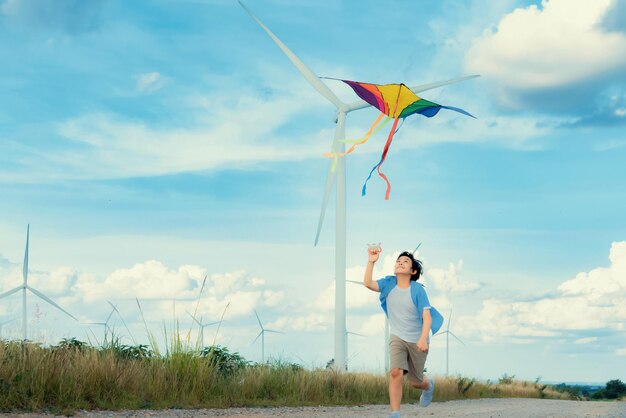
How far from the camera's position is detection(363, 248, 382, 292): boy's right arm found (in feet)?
41.7

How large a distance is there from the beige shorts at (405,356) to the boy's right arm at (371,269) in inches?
32.0

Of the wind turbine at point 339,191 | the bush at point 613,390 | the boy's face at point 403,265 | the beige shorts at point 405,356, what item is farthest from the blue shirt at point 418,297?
the bush at point 613,390

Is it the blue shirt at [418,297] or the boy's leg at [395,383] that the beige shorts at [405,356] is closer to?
the boy's leg at [395,383]

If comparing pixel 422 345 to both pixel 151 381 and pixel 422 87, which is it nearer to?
pixel 151 381

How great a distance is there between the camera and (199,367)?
1808 cm

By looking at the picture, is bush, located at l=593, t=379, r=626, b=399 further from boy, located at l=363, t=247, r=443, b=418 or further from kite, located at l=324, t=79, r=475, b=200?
boy, located at l=363, t=247, r=443, b=418

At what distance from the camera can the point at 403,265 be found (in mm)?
12906

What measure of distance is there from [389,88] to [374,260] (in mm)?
8757

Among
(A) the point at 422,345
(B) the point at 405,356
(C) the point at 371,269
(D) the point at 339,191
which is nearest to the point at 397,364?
(B) the point at 405,356

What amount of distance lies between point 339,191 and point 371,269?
677 inches

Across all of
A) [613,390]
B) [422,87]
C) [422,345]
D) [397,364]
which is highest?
[422,87]

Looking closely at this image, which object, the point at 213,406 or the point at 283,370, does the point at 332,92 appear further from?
the point at 213,406

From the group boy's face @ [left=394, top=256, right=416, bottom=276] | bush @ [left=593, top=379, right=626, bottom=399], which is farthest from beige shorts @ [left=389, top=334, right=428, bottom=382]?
bush @ [left=593, top=379, right=626, bottom=399]

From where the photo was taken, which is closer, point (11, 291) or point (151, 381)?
point (151, 381)
